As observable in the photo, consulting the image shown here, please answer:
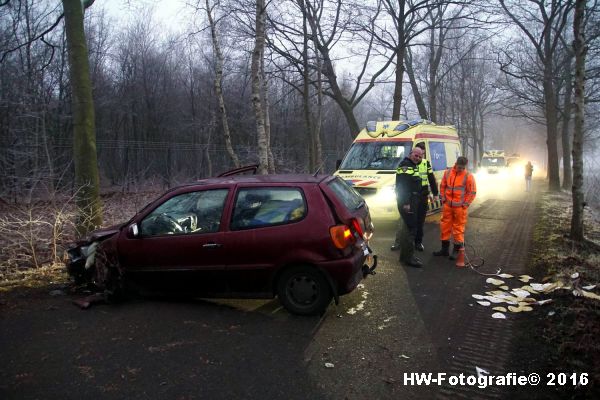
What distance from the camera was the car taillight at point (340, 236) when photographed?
440 cm

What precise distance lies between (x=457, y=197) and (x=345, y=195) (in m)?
2.71

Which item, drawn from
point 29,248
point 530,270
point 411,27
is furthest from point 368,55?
point 29,248

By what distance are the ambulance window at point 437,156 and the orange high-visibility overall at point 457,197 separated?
3620mm

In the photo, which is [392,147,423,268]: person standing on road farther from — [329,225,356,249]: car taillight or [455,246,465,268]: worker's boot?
[329,225,356,249]: car taillight

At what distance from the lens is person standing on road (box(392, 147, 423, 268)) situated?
22.1 feet

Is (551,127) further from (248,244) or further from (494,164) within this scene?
(248,244)

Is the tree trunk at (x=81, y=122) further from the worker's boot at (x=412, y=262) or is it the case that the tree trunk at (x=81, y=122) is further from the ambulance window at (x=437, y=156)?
the ambulance window at (x=437, y=156)

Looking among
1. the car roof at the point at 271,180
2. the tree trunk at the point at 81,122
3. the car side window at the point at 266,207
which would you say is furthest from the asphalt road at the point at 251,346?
the tree trunk at the point at 81,122

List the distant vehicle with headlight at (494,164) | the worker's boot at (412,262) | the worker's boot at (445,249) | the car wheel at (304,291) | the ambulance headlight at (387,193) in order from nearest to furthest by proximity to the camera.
Answer: the car wheel at (304,291)
the worker's boot at (412,262)
the worker's boot at (445,249)
the ambulance headlight at (387,193)
the distant vehicle with headlight at (494,164)

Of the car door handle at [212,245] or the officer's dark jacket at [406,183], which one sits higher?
the officer's dark jacket at [406,183]

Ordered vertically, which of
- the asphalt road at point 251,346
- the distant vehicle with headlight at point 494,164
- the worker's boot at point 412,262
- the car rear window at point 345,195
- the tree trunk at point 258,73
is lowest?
the asphalt road at point 251,346

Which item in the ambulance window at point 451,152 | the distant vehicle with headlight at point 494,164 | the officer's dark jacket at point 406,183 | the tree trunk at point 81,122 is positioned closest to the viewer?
the officer's dark jacket at point 406,183

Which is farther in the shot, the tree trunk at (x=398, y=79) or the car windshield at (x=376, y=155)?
the tree trunk at (x=398, y=79)

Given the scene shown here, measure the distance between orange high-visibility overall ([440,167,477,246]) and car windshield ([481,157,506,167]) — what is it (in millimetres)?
27524
